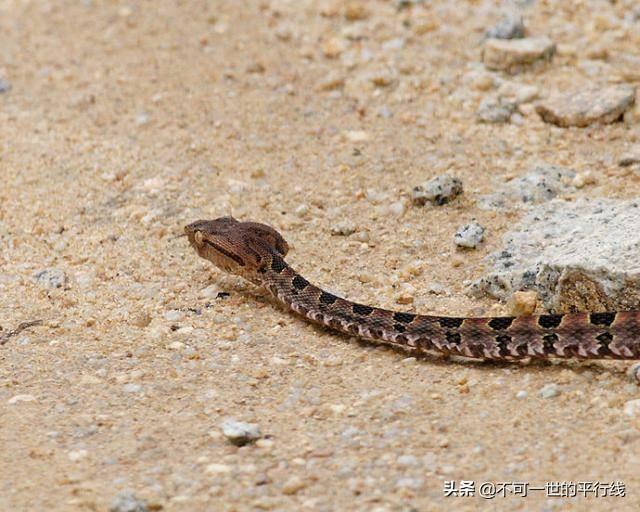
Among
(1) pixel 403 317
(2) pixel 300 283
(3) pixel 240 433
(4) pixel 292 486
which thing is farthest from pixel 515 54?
(4) pixel 292 486

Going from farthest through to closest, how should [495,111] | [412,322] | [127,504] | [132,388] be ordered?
[495,111]
[412,322]
[132,388]
[127,504]

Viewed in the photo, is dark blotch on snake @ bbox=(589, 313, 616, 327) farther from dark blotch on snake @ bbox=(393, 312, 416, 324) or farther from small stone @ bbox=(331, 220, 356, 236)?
small stone @ bbox=(331, 220, 356, 236)

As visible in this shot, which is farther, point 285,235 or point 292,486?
point 285,235

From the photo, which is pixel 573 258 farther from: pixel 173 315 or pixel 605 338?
pixel 173 315

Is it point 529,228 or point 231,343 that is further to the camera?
point 529,228

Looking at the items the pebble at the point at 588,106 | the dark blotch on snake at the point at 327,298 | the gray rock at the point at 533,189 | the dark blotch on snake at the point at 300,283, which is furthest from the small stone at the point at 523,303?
the pebble at the point at 588,106

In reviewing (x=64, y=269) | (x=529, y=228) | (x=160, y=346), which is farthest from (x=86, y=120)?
(x=529, y=228)

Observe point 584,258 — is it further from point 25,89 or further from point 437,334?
point 25,89
